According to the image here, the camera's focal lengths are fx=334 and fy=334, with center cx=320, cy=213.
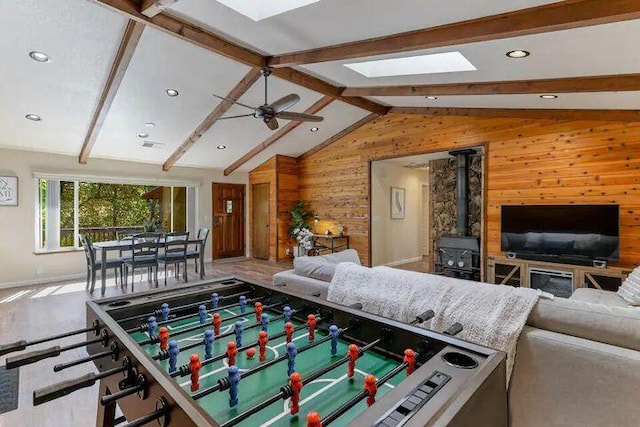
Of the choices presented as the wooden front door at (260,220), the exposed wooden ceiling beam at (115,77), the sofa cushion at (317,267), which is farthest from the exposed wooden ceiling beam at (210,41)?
the wooden front door at (260,220)

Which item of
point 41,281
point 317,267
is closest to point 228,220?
point 41,281

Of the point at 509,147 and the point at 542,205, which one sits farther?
the point at 509,147

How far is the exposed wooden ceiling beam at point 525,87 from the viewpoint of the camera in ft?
10.00

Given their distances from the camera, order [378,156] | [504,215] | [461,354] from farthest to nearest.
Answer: [378,156]
[504,215]
[461,354]

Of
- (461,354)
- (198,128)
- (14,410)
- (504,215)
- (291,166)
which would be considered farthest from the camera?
(291,166)

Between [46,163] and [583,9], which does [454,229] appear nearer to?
[583,9]

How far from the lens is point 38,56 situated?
3.50m

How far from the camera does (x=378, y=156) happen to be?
6.80m

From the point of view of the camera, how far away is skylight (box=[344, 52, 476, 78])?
353 cm

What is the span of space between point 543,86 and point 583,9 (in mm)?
1652

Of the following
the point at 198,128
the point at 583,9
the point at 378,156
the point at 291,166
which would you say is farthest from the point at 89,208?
the point at 583,9

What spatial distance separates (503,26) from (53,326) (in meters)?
5.22

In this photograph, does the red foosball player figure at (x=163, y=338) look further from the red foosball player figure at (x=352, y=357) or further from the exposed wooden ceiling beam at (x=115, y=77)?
the exposed wooden ceiling beam at (x=115, y=77)

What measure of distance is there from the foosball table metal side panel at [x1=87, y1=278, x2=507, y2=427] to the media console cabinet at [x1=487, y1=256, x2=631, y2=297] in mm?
4102
